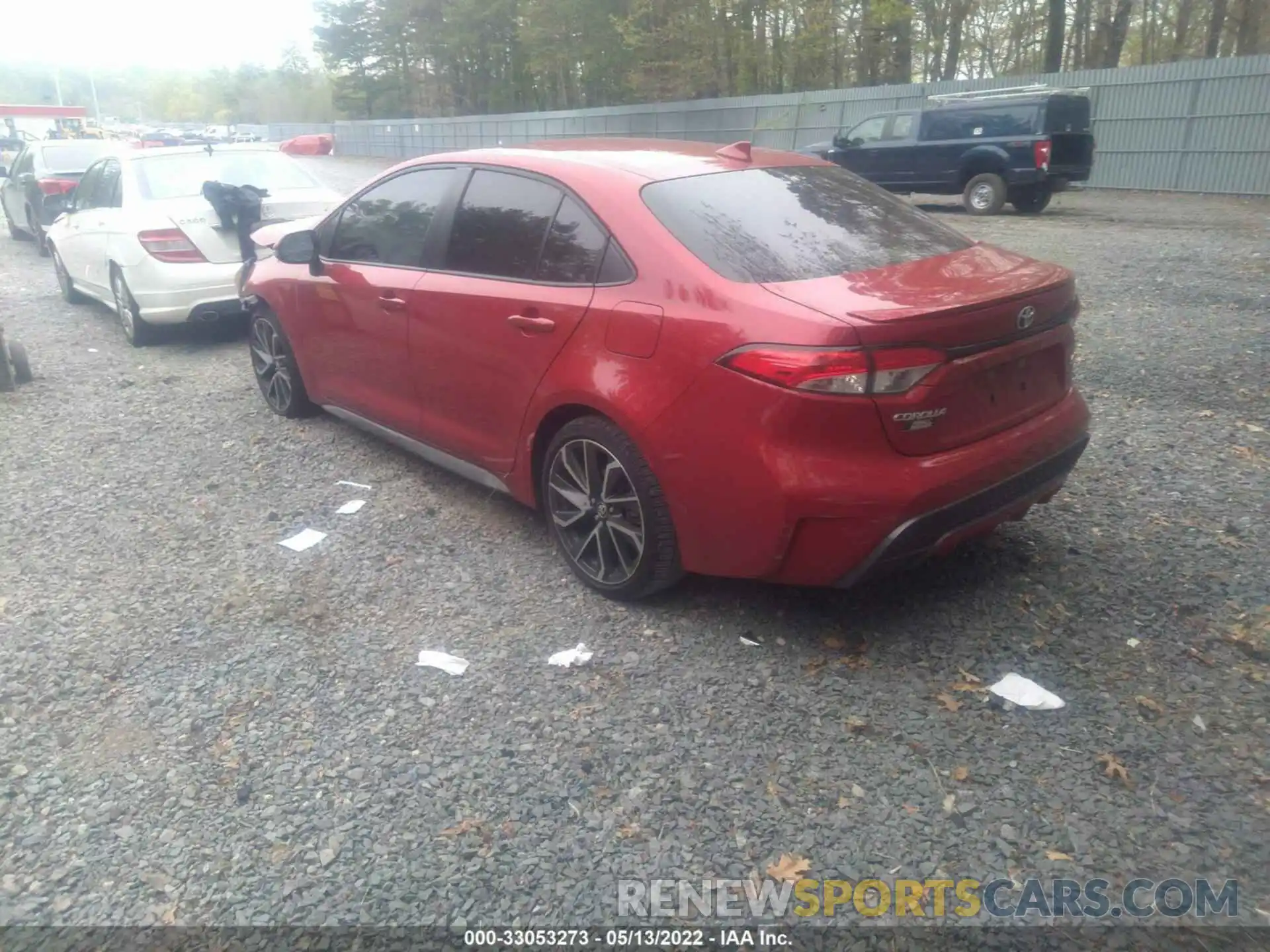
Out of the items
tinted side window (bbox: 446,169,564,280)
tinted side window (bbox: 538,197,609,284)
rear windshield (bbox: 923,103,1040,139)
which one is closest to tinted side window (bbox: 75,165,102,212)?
tinted side window (bbox: 446,169,564,280)

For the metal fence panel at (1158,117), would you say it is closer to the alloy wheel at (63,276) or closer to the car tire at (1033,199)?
the car tire at (1033,199)

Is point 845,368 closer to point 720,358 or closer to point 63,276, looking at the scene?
point 720,358

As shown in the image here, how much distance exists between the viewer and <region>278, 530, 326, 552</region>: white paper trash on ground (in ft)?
14.8

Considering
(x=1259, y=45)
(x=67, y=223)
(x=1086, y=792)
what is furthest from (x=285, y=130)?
(x=1086, y=792)

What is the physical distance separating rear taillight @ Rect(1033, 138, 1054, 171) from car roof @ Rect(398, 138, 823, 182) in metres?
13.3

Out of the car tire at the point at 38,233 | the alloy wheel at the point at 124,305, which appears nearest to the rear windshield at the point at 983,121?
the alloy wheel at the point at 124,305

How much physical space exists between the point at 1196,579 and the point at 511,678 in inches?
105

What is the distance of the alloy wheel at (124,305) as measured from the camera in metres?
8.20

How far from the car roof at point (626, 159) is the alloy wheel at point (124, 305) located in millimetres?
4748

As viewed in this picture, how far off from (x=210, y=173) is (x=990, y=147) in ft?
42.9

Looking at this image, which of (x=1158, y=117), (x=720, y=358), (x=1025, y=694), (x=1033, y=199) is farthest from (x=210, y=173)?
(x=1158, y=117)

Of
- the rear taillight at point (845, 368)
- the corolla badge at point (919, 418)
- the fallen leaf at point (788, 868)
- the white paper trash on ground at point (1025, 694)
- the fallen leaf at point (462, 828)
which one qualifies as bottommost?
the fallen leaf at point (462, 828)

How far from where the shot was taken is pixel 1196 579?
381 centimetres

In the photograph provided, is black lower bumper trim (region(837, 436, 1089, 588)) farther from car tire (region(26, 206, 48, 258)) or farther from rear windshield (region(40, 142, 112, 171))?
car tire (region(26, 206, 48, 258))
